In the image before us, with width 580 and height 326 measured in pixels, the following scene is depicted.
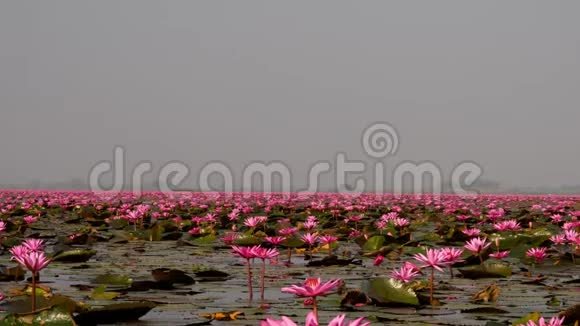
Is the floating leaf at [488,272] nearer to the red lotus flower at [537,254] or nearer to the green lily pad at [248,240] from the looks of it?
the red lotus flower at [537,254]

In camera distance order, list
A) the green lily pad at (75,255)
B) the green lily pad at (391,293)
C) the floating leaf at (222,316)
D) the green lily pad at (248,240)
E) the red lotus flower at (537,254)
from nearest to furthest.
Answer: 1. the floating leaf at (222,316)
2. the green lily pad at (391,293)
3. the red lotus flower at (537,254)
4. the green lily pad at (75,255)
5. the green lily pad at (248,240)

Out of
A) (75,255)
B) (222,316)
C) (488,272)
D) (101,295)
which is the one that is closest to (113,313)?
(222,316)

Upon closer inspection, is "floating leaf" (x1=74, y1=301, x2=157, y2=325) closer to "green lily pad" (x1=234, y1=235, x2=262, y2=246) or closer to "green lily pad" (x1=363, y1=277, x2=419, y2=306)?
"green lily pad" (x1=363, y1=277, x2=419, y2=306)

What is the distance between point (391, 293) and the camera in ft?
12.0

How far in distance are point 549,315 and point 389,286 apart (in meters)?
0.90

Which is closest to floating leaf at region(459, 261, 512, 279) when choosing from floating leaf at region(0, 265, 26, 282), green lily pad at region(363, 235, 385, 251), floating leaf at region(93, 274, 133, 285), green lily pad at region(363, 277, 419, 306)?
green lily pad at region(363, 277, 419, 306)

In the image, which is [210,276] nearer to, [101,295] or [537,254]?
[101,295]

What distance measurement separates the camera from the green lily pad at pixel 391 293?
143 inches

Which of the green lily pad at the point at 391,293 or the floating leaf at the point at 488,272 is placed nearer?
the green lily pad at the point at 391,293

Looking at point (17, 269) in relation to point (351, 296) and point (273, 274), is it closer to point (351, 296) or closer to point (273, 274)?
point (273, 274)

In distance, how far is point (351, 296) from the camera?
3680mm

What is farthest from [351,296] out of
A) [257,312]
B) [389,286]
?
[257,312]

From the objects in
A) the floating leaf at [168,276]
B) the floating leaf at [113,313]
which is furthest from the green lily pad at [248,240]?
the floating leaf at [113,313]

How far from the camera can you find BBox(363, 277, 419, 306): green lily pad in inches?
143
